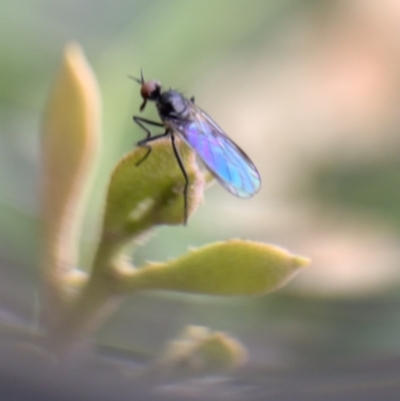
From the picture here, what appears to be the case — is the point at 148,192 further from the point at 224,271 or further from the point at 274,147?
the point at 274,147

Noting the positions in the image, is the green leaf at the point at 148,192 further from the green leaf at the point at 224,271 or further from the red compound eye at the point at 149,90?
the red compound eye at the point at 149,90

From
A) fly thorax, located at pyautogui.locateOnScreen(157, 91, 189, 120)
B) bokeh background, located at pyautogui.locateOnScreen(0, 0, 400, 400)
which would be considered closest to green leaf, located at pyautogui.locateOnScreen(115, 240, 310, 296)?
bokeh background, located at pyautogui.locateOnScreen(0, 0, 400, 400)

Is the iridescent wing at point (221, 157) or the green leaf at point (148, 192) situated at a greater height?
the iridescent wing at point (221, 157)

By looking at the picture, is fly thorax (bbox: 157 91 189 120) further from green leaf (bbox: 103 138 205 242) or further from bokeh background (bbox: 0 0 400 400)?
green leaf (bbox: 103 138 205 242)

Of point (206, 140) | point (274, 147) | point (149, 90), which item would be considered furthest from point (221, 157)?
point (274, 147)

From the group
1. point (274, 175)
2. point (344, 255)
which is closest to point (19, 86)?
point (274, 175)

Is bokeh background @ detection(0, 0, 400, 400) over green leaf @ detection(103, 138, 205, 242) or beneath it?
over

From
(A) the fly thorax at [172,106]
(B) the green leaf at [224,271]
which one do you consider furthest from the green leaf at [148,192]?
(A) the fly thorax at [172,106]
